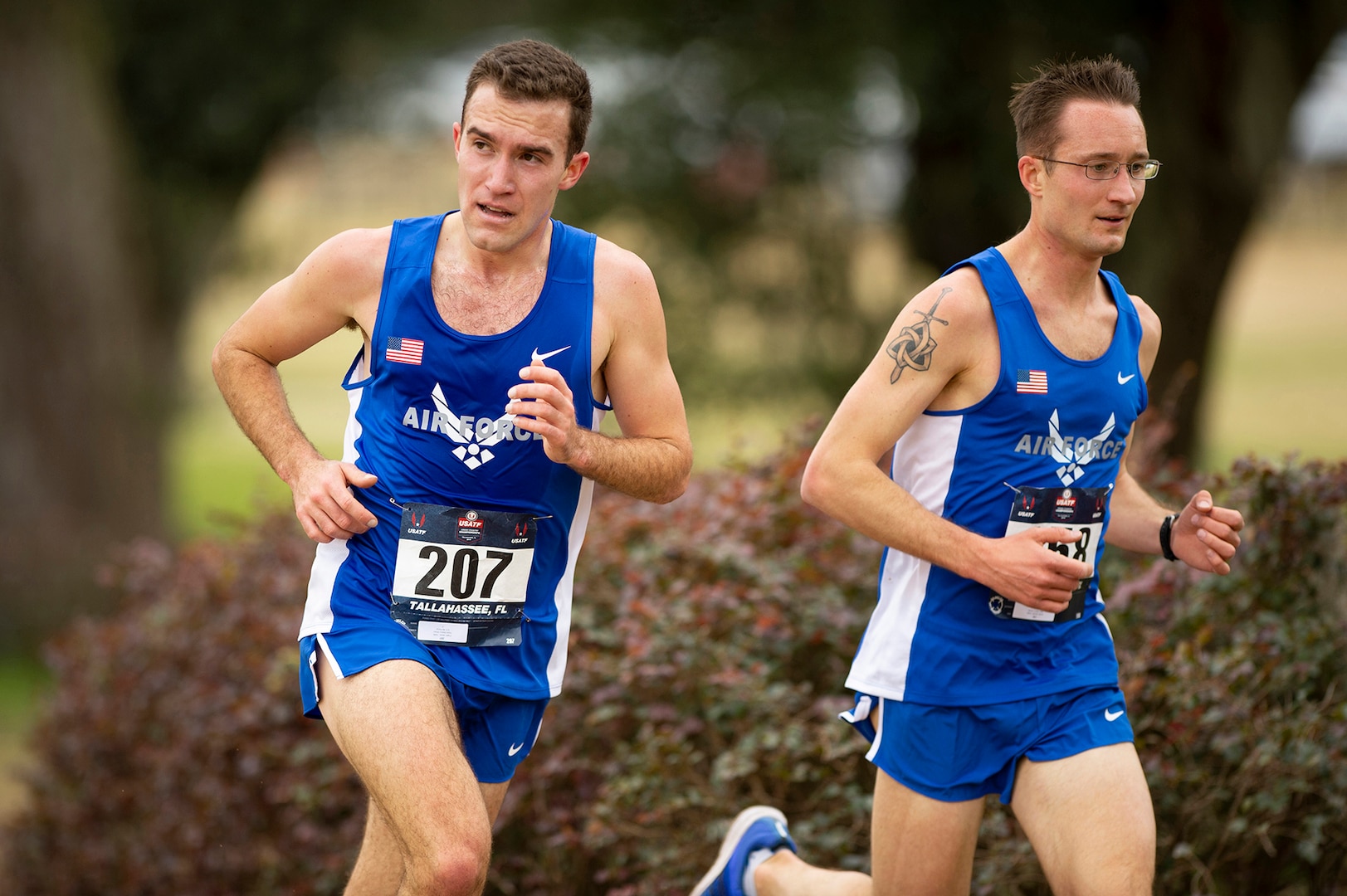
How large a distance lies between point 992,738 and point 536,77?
1911 millimetres

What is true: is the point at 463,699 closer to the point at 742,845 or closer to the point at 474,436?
the point at 474,436

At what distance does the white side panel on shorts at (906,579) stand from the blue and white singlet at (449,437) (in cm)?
79

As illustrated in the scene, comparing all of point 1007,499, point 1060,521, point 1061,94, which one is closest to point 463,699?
point 1007,499

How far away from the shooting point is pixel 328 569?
3584 millimetres

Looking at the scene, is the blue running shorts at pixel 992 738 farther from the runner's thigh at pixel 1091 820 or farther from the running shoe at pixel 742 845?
the running shoe at pixel 742 845

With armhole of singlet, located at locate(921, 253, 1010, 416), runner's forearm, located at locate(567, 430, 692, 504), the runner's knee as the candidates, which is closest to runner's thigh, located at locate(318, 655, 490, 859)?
the runner's knee

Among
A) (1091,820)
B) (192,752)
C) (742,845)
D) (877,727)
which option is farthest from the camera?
(192,752)

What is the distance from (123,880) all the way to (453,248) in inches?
145

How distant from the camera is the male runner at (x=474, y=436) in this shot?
3.47 metres

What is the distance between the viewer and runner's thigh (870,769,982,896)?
3451mm

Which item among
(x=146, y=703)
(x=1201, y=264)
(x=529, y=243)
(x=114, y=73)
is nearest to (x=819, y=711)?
(x=529, y=243)

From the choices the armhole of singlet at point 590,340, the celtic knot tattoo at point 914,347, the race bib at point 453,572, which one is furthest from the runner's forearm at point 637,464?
the celtic knot tattoo at point 914,347

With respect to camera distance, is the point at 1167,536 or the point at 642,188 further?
the point at 642,188

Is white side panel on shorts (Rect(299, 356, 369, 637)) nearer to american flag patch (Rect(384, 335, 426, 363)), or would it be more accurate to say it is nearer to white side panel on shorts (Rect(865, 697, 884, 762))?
american flag patch (Rect(384, 335, 426, 363))
